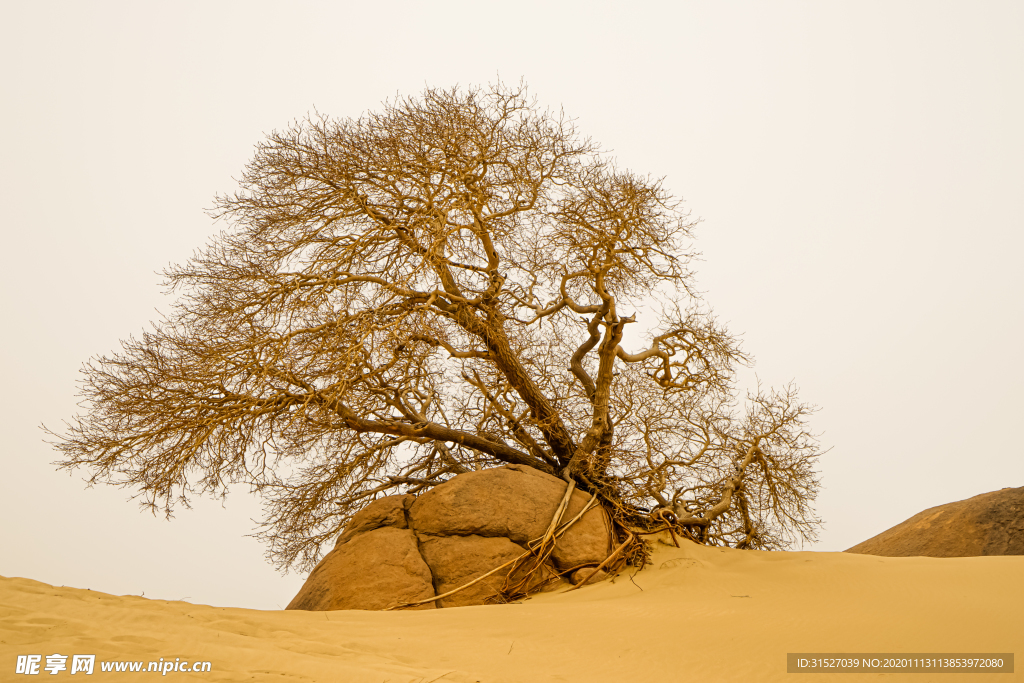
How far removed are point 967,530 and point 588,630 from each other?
9.03 metres

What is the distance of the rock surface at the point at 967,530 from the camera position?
10.7m

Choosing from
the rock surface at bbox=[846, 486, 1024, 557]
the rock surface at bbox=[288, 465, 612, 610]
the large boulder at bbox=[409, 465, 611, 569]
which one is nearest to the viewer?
the rock surface at bbox=[288, 465, 612, 610]

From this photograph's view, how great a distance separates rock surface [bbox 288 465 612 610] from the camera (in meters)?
7.41

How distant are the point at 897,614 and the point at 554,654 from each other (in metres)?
3.48

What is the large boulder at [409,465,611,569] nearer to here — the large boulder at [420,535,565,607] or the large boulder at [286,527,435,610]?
the large boulder at [420,535,565,607]

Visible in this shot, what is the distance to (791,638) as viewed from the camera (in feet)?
18.1

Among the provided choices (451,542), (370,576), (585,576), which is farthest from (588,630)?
(370,576)

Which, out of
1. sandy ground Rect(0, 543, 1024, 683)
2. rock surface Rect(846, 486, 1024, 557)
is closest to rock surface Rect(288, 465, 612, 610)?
sandy ground Rect(0, 543, 1024, 683)

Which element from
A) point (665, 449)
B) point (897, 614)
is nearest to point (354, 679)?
point (897, 614)

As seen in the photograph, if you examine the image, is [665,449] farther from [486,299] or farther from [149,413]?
[149,413]

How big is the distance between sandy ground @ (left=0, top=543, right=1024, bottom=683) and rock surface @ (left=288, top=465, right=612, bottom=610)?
69cm

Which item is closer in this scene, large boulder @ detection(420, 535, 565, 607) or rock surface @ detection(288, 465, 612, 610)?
rock surface @ detection(288, 465, 612, 610)

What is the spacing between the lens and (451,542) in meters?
7.96

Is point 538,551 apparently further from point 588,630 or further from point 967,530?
point 967,530
